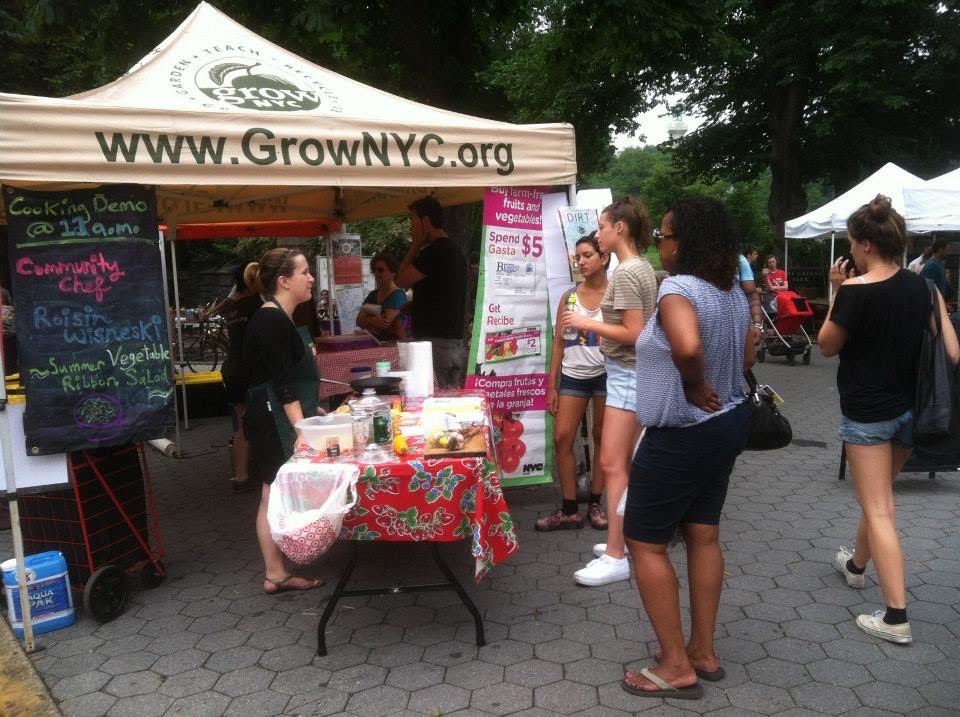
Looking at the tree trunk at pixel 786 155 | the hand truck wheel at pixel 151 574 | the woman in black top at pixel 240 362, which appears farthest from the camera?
the tree trunk at pixel 786 155

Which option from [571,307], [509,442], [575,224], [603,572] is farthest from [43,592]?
[575,224]

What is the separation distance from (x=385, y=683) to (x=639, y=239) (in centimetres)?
243

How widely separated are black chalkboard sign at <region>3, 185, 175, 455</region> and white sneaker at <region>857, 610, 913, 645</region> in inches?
135

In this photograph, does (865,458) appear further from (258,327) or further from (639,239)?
(258,327)

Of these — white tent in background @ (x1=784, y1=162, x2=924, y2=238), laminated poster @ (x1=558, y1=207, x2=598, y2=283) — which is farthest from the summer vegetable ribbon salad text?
white tent in background @ (x1=784, y1=162, x2=924, y2=238)

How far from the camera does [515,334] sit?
518cm

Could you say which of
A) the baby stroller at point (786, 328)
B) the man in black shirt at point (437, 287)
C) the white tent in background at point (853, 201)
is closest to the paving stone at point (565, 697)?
the man in black shirt at point (437, 287)

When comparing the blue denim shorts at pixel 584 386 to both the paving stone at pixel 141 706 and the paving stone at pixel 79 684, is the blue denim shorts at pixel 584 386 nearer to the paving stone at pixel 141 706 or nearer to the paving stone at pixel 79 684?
the paving stone at pixel 141 706

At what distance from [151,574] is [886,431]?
3714 millimetres

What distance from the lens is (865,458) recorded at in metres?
3.37

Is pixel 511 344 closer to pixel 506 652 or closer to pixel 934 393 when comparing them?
pixel 506 652

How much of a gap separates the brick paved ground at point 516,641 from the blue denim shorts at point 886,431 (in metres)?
0.84

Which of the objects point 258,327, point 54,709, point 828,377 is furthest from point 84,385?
point 828,377

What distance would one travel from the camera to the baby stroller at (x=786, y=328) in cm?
1264
